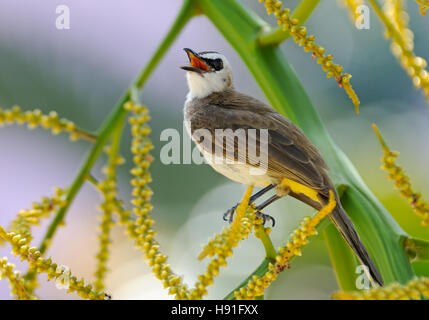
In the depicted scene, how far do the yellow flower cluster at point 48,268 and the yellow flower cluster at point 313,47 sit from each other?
1.99 feet

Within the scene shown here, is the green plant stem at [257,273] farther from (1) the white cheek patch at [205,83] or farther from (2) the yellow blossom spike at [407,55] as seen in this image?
(1) the white cheek patch at [205,83]

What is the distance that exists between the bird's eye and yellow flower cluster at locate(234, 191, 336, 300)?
1.49m

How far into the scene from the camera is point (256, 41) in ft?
4.49

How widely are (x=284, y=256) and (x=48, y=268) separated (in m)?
0.41

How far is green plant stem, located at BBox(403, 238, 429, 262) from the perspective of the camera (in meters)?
1.09

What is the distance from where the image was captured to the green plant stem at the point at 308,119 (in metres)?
1.10

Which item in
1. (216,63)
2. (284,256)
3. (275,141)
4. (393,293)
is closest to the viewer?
(393,293)

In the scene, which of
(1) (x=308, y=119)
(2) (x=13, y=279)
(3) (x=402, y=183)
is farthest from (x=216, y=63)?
(2) (x=13, y=279)

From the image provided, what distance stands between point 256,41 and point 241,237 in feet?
1.83

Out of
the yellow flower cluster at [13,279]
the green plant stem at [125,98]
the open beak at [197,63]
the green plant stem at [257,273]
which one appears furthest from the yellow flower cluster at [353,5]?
the open beak at [197,63]

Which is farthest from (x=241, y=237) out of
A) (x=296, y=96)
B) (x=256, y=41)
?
(x=256, y=41)

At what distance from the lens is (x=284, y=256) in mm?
942

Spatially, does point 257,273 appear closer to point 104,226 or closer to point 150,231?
point 150,231
